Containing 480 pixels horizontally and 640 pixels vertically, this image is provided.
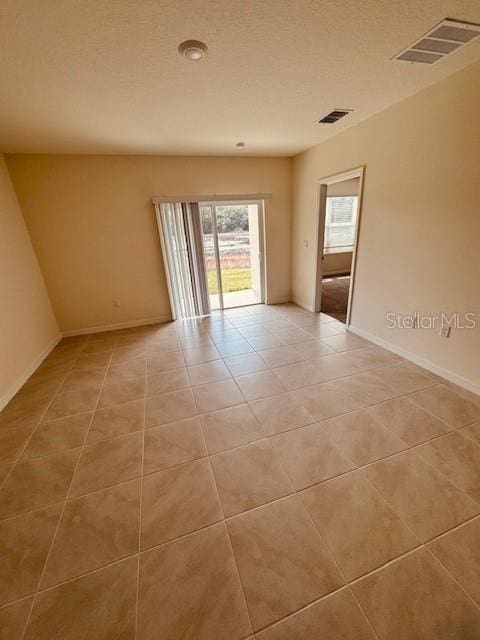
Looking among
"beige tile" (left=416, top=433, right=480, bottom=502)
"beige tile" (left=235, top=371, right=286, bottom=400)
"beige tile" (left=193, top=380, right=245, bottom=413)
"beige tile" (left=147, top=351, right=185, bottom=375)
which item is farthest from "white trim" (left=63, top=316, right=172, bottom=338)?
"beige tile" (left=416, top=433, right=480, bottom=502)

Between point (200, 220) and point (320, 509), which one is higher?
point (200, 220)

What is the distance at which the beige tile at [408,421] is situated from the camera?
6.05 ft

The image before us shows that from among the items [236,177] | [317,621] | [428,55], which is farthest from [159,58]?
[317,621]

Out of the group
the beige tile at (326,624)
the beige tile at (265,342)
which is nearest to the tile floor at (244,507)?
the beige tile at (326,624)

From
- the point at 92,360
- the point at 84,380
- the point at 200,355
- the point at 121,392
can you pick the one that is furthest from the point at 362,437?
the point at 92,360

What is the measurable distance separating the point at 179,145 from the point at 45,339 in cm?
316

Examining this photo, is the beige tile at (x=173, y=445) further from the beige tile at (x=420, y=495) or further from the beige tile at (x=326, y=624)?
the beige tile at (x=420, y=495)

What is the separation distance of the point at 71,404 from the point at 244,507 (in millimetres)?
1901

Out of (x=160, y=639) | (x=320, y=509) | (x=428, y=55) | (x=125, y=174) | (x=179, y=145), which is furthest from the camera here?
(x=125, y=174)

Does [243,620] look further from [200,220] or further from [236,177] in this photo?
[236,177]

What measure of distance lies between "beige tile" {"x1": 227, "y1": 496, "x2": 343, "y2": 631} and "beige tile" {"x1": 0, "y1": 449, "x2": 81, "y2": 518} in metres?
1.12

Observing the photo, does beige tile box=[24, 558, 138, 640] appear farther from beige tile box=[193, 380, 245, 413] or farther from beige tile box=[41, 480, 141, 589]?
beige tile box=[193, 380, 245, 413]

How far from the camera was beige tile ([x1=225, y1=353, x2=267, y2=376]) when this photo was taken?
2783mm

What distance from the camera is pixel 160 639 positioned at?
38.5 inches
